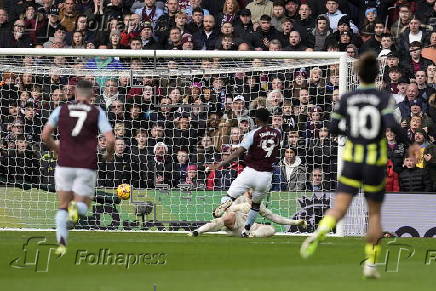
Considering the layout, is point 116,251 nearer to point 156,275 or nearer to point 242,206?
point 156,275

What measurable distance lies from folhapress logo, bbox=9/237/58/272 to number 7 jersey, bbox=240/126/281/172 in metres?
3.79

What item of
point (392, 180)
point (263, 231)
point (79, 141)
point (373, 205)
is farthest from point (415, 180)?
point (373, 205)

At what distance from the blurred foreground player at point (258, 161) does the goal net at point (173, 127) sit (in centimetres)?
179

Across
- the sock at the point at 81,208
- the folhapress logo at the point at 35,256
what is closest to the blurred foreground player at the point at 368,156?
the sock at the point at 81,208

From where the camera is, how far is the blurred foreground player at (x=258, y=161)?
758 inches

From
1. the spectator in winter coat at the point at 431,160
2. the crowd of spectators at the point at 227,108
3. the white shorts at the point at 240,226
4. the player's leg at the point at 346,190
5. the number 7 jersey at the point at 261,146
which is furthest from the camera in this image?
the crowd of spectators at the point at 227,108

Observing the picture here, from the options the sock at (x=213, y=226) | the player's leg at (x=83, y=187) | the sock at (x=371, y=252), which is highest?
the player's leg at (x=83, y=187)

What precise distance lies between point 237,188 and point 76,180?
5664 mm

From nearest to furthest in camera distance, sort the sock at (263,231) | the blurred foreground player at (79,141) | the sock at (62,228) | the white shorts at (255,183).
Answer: the sock at (62,228), the blurred foreground player at (79,141), the white shorts at (255,183), the sock at (263,231)

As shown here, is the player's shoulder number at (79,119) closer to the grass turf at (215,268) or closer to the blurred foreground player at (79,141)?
the blurred foreground player at (79,141)

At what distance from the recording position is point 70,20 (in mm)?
26703

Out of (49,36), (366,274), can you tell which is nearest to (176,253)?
(366,274)

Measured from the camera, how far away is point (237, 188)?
64.5 ft

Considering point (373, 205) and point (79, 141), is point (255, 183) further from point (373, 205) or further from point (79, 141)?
point (373, 205)
